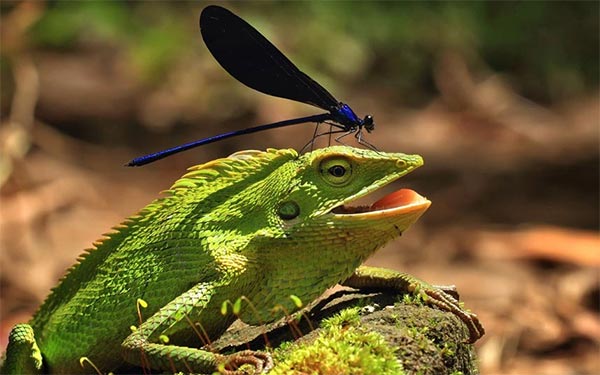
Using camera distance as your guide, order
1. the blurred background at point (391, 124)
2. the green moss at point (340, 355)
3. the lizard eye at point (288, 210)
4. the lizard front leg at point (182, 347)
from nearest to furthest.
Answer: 1. the green moss at point (340, 355)
2. the lizard front leg at point (182, 347)
3. the lizard eye at point (288, 210)
4. the blurred background at point (391, 124)

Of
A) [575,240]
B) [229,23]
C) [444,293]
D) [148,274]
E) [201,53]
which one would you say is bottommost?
[148,274]

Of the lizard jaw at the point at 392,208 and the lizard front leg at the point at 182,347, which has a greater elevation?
the lizard jaw at the point at 392,208

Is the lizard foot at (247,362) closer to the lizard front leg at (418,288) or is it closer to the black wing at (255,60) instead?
the lizard front leg at (418,288)

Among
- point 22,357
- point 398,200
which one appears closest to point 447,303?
point 398,200

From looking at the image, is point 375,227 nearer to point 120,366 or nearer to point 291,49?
point 120,366

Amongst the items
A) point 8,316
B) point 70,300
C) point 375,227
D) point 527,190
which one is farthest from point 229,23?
point 527,190

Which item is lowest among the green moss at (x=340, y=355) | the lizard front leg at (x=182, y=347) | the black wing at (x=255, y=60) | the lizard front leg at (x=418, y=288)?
the lizard front leg at (x=182, y=347)

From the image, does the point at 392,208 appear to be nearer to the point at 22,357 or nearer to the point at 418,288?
the point at 418,288

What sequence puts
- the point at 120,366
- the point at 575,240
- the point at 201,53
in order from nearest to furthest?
1. the point at 120,366
2. the point at 575,240
3. the point at 201,53

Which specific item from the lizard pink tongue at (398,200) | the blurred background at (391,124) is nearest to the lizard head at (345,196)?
the lizard pink tongue at (398,200)
